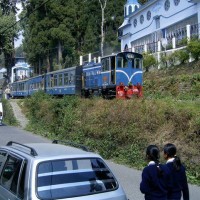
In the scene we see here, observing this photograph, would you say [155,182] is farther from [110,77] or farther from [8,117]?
[8,117]

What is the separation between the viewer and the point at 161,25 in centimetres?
3844

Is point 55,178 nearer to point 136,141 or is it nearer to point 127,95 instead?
point 136,141

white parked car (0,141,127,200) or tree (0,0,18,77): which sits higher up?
tree (0,0,18,77)

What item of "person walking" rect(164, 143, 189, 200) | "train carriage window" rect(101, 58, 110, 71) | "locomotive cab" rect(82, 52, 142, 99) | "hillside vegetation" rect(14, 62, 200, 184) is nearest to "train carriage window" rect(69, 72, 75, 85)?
"locomotive cab" rect(82, 52, 142, 99)

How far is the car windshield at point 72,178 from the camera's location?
5203 mm

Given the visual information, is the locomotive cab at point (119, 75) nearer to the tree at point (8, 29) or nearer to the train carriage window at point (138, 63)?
the train carriage window at point (138, 63)

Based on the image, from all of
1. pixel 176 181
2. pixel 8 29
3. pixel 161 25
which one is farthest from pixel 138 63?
pixel 8 29

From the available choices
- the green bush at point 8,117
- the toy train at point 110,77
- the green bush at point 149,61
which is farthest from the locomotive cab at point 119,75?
the green bush at point 8,117

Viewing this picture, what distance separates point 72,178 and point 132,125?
8.25 meters

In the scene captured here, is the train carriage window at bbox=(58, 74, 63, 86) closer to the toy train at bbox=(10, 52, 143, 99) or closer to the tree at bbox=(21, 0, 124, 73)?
the toy train at bbox=(10, 52, 143, 99)

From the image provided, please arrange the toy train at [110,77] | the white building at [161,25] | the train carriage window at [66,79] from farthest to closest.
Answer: the train carriage window at [66,79]
the white building at [161,25]
the toy train at [110,77]

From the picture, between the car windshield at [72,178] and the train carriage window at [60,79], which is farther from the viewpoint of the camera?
the train carriage window at [60,79]

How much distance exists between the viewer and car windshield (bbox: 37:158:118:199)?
520 centimetres

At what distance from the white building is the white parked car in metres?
24.0
